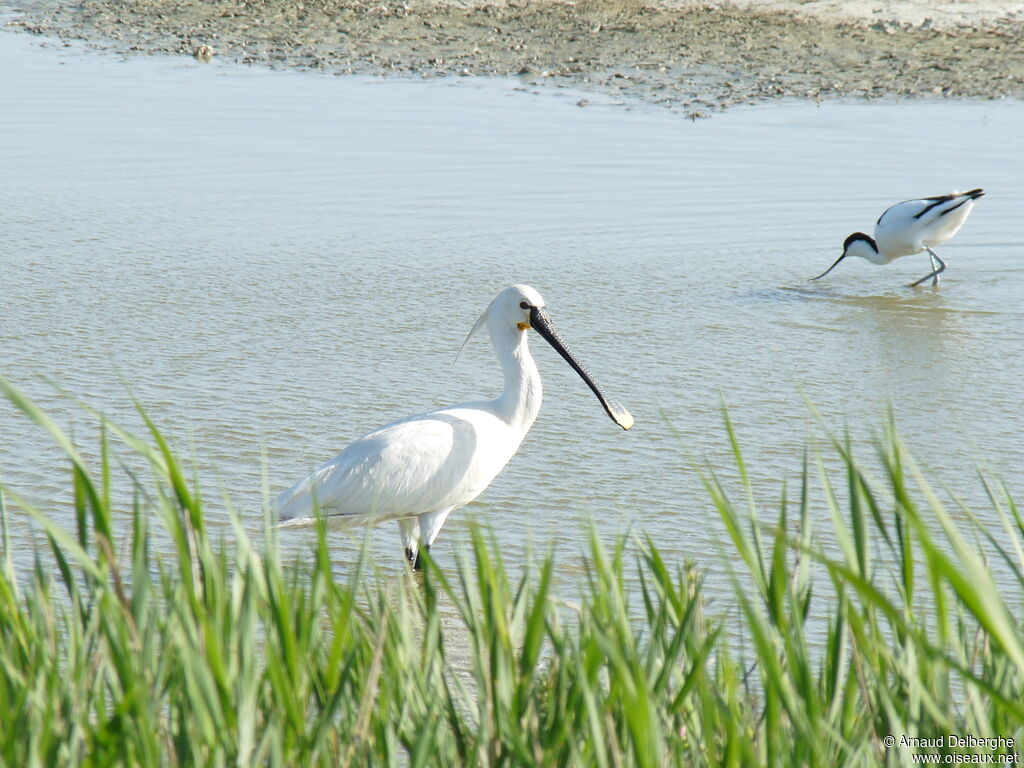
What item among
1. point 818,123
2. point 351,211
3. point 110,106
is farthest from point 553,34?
point 351,211

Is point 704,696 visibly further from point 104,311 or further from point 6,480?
point 104,311

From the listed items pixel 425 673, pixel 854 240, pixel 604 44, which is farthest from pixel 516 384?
pixel 604 44

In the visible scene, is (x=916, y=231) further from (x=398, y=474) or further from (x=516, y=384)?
(x=398, y=474)

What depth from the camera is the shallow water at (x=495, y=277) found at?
556 cm

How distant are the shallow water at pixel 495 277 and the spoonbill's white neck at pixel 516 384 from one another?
34 centimetres

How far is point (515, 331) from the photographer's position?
5.09m

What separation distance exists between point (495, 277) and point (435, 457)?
350 centimetres

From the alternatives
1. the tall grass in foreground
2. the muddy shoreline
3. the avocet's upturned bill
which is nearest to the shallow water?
the avocet's upturned bill

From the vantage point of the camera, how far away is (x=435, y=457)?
15.1 feet

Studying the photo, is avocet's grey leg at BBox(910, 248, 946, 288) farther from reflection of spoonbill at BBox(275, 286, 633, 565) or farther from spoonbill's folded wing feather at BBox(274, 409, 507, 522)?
spoonbill's folded wing feather at BBox(274, 409, 507, 522)

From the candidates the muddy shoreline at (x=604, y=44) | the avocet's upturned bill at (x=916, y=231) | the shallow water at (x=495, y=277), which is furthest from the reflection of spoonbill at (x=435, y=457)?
the muddy shoreline at (x=604, y=44)

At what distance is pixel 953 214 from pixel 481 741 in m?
7.01

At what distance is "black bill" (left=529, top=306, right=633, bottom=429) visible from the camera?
200 inches

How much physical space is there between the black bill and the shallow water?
178mm
